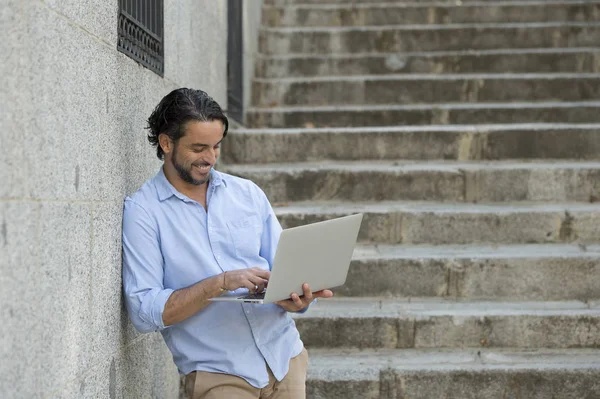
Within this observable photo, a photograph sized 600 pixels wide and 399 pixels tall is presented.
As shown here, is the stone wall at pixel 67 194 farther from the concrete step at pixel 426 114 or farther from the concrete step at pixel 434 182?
Answer: the concrete step at pixel 426 114

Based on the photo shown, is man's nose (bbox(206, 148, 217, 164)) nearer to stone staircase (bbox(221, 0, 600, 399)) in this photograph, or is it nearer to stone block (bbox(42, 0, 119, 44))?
stone block (bbox(42, 0, 119, 44))

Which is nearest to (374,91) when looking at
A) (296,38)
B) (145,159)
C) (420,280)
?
(296,38)

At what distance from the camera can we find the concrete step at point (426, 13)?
28.9 feet

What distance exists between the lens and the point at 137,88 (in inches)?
147

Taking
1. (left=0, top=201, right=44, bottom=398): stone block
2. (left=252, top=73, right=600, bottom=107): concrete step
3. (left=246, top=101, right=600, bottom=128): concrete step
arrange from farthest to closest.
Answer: (left=252, top=73, right=600, bottom=107): concrete step, (left=246, top=101, right=600, bottom=128): concrete step, (left=0, top=201, right=44, bottom=398): stone block

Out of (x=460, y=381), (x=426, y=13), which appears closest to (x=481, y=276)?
(x=460, y=381)

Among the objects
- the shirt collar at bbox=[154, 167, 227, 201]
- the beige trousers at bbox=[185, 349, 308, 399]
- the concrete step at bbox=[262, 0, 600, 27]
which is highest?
the concrete step at bbox=[262, 0, 600, 27]

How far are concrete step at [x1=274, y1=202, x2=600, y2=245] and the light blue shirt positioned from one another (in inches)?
102

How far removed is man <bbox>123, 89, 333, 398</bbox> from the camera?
316 cm

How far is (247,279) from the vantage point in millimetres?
2980

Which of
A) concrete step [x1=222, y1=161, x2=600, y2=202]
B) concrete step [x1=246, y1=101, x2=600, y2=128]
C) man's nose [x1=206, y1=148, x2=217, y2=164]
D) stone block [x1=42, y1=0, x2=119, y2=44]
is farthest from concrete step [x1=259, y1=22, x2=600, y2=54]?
man's nose [x1=206, y1=148, x2=217, y2=164]

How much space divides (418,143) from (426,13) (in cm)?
259

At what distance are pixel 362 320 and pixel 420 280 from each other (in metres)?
0.59

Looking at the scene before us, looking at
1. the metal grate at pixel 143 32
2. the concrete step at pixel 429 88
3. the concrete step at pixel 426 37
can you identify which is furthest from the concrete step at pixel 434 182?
the concrete step at pixel 426 37
